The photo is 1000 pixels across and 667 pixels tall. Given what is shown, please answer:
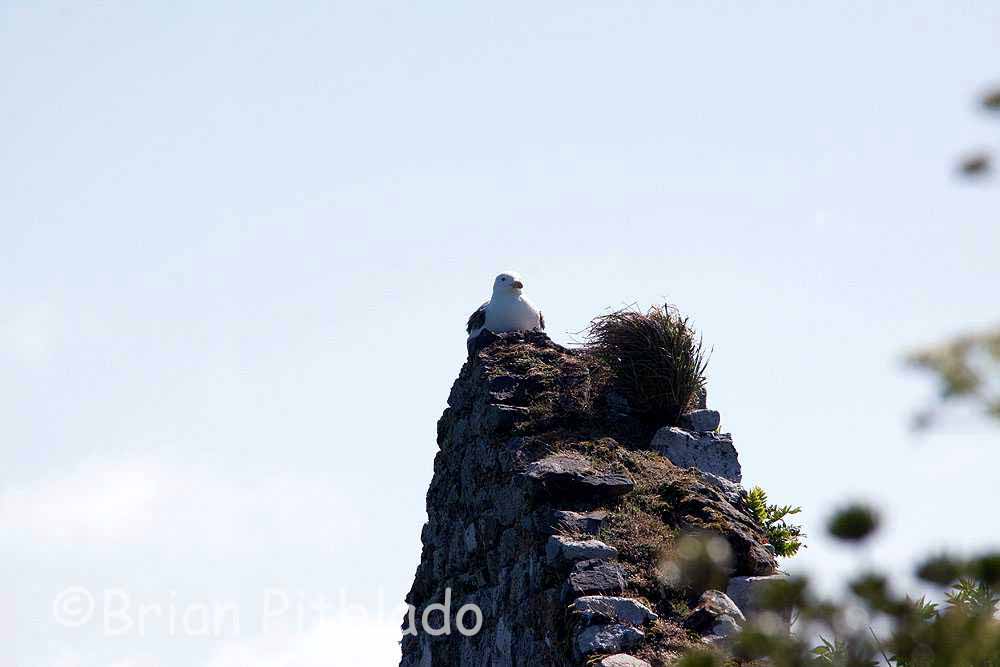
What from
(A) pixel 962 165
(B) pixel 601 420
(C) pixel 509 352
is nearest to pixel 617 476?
(B) pixel 601 420

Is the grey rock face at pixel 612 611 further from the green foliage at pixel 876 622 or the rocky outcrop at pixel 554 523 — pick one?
the green foliage at pixel 876 622

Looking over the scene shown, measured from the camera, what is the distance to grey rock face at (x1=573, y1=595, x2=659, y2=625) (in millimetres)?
7449

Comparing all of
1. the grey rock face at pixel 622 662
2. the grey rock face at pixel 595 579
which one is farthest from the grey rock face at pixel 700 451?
the grey rock face at pixel 622 662

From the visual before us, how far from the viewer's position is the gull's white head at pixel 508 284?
10812 mm

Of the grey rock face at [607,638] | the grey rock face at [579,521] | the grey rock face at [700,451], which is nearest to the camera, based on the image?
the grey rock face at [607,638]

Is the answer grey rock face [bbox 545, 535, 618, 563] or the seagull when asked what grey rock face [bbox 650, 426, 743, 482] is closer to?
grey rock face [bbox 545, 535, 618, 563]

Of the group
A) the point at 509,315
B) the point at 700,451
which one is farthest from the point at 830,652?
the point at 509,315

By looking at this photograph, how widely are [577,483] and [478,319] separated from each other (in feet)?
9.25

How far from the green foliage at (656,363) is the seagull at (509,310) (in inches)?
46.5

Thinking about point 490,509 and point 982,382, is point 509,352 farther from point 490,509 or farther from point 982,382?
point 982,382

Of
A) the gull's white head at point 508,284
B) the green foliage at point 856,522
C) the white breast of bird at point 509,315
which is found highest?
the gull's white head at point 508,284

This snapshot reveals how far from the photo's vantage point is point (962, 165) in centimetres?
381

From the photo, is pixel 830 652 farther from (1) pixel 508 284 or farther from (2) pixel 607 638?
(1) pixel 508 284

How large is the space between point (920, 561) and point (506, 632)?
5.76m
